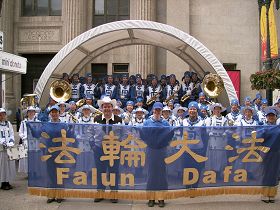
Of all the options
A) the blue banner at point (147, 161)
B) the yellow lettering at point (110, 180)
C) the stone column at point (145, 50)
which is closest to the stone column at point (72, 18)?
the stone column at point (145, 50)

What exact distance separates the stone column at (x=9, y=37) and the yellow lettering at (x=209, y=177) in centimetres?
2116

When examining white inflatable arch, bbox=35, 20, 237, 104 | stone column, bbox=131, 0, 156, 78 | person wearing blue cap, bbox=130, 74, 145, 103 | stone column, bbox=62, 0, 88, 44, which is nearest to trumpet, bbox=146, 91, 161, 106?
person wearing blue cap, bbox=130, 74, 145, 103

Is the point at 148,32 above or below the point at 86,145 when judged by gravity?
above

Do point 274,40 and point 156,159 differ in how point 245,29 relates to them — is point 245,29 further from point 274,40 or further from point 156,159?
point 156,159

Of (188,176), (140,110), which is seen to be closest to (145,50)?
(140,110)

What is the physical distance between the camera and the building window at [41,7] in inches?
1102

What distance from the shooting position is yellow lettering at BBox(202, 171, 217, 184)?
7773 mm

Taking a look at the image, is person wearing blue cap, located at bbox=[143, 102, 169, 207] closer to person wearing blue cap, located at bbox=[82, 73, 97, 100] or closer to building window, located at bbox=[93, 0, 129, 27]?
person wearing blue cap, located at bbox=[82, 73, 97, 100]

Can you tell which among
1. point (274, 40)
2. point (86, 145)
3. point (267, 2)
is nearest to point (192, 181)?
point (86, 145)

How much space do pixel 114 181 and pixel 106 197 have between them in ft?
1.09

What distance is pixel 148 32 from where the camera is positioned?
51.0 feet

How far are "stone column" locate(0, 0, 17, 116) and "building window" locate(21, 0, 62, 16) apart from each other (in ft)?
3.14

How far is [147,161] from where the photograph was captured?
7695 millimetres

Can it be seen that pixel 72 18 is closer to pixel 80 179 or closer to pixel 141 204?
pixel 80 179
